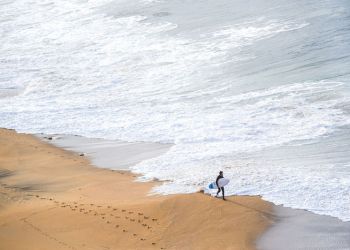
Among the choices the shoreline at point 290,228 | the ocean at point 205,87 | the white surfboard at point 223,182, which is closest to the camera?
the shoreline at point 290,228

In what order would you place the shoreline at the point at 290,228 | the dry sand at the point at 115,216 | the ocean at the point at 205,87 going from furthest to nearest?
1. the ocean at the point at 205,87
2. the dry sand at the point at 115,216
3. the shoreline at the point at 290,228

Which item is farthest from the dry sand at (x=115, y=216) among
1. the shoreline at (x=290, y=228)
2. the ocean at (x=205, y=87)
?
the ocean at (x=205, y=87)

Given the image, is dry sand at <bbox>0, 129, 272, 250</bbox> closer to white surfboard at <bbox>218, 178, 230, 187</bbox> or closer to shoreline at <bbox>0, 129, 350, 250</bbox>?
shoreline at <bbox>0, 129, 350, 250</bbox>

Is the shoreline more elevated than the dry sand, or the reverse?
the dry sand

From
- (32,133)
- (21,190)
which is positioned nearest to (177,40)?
(32,133)

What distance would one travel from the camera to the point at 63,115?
33.6 metres

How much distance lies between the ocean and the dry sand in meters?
1.52

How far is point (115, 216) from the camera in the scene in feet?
68.4

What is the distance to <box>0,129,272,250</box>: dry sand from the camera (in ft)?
63.1

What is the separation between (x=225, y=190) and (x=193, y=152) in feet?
15.4

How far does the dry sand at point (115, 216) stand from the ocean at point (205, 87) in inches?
60.0

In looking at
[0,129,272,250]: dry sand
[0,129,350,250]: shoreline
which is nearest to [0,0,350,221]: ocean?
[0,129,350,250]: shoreline

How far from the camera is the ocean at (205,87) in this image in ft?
79.7

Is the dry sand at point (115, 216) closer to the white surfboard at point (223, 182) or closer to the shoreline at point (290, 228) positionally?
the shoreline at point (290, 228)
